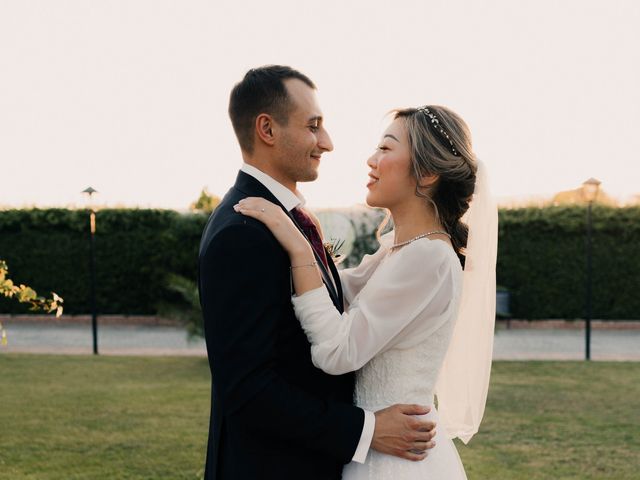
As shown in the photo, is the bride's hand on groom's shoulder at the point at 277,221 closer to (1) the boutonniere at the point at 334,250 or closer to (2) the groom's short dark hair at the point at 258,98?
(2) the groom's short dark hair at the point at 258,98

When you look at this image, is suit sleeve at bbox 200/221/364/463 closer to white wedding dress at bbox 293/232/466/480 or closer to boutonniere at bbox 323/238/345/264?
white wedding dress at bbox 293/232/466/480

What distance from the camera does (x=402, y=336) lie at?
2.66 m

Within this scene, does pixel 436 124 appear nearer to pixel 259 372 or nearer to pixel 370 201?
pixel 370 201

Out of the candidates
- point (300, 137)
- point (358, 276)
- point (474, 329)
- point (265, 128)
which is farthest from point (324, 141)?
Result: point (474, 329)

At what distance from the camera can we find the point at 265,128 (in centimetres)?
251

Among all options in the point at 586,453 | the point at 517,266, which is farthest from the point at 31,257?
the point at 586,453

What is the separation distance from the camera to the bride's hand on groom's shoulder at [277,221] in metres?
2.30

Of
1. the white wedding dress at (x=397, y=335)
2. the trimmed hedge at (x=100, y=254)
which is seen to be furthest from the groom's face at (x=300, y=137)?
the trimmed hedge at (x=100, y=254)

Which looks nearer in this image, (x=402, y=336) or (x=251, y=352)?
(x=251, y=352)

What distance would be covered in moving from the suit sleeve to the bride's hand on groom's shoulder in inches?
1.3

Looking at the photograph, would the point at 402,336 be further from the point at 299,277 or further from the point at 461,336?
the point at 461,336

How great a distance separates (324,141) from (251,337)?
761mm

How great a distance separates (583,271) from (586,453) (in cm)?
1042

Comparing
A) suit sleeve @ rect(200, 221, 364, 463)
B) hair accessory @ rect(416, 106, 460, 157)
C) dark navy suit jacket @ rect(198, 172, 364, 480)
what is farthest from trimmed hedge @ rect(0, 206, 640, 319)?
suit sleeve @ rect(200, 221, 364, 463)
